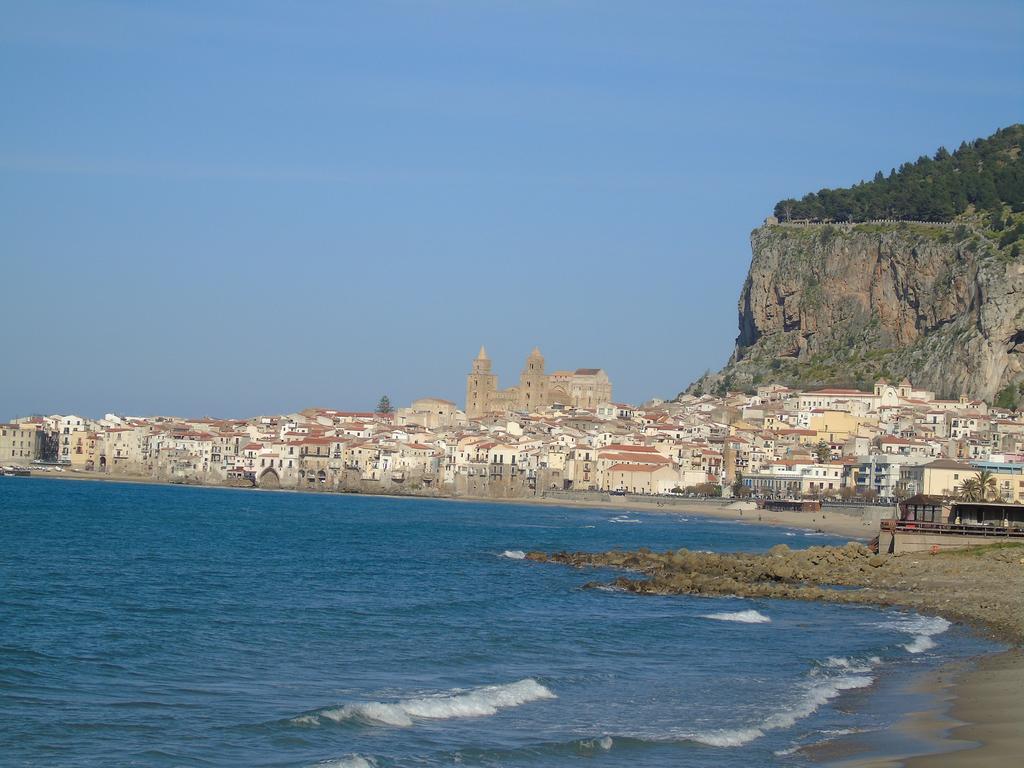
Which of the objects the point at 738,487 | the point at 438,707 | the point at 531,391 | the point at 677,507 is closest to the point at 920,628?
the point at 438,707

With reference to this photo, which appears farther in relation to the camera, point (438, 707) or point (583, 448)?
point (583, 448)

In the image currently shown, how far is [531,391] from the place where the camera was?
16562 centimetres

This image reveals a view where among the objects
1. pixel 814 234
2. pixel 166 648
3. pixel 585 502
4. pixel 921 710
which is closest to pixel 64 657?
pixel 166 648

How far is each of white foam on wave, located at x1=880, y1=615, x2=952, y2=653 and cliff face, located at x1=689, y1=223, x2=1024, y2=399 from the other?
100469 mm

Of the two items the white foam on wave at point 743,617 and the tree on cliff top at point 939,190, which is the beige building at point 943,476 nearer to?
the white foam on wave at point 743,617

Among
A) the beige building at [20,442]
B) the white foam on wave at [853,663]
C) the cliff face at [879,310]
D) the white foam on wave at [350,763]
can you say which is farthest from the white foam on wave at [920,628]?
the beige building at [20,442]

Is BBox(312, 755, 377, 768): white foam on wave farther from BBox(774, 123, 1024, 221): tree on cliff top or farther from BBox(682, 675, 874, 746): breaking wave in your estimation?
BBox(774, 123, 1024, 221): tree on cliff top

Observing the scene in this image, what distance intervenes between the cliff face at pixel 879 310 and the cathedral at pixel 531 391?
12.7m

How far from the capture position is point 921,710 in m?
20.7

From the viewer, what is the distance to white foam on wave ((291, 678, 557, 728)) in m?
19.2

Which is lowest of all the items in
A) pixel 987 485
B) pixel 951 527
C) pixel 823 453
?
pixel 951 527

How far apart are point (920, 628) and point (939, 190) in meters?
126

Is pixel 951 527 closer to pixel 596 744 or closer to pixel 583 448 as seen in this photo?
pixel 596 744

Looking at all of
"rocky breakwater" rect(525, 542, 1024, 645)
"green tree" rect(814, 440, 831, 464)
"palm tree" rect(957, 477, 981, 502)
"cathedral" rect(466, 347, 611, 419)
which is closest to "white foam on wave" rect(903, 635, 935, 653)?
"rocky breakwater" rect(525, 542, 1024, 645)
